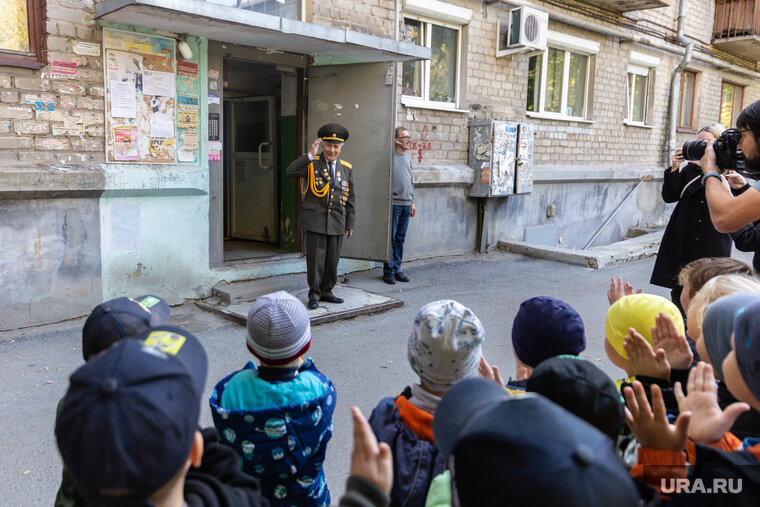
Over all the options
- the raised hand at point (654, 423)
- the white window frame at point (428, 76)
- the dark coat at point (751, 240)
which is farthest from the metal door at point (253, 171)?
the raised hand at point (654, 423)

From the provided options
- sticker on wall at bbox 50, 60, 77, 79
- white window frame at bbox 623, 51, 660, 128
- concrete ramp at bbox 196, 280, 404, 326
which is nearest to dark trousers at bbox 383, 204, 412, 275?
concrete ramp at bbox 196, 280, 404, 326

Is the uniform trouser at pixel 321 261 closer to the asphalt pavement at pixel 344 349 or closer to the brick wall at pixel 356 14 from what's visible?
the asphalt pavement at pixel 344 349

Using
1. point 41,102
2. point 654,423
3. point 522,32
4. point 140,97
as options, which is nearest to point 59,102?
point 41,102

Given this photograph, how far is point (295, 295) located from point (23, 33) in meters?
3.32

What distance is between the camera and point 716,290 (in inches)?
81.6

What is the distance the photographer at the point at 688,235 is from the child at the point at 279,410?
3016mm

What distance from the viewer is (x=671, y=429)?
1490mm

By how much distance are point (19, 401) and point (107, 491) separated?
338 centimetres

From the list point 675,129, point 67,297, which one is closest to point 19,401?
point 67,297

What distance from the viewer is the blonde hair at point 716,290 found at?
2039 millimetres

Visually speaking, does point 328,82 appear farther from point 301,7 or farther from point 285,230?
point 285,230

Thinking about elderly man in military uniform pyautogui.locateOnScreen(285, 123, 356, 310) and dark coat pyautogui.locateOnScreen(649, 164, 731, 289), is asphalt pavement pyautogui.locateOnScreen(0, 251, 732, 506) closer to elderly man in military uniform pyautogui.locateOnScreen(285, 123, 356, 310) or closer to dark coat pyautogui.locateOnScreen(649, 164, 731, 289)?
elderly man in military uniform pyautogui.locateOnScreen(285, 123, 356, 310)

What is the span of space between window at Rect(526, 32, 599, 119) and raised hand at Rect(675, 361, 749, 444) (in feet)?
31.0

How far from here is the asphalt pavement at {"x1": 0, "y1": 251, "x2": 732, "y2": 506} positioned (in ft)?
10.4
